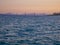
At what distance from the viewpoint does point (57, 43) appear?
4609 mm

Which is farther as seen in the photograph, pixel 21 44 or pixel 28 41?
pixel 28 41

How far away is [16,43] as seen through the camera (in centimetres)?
459

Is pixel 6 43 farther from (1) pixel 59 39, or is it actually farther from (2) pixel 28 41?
(1) pixel 59 39

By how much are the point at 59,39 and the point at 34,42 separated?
2.53ft

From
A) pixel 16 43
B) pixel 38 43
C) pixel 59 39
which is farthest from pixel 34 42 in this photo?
pixel 59 39

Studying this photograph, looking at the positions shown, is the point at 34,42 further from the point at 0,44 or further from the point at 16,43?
the point at 0,44

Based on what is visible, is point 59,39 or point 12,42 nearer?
point 12,42

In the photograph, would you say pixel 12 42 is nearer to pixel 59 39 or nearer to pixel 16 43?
pixel 16 43

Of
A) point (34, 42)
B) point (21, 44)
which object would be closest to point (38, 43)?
point (34, 42)

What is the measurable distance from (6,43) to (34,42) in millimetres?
704

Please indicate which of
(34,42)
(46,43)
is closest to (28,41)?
(34,42)

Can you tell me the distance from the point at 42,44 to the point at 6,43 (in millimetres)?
892

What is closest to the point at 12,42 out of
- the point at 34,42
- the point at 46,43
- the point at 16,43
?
the point at 16,43

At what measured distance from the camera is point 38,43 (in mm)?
4609
